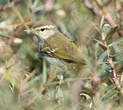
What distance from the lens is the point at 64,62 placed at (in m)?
3.78

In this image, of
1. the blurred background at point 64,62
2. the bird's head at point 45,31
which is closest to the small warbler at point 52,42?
the bird's head at point 45,31

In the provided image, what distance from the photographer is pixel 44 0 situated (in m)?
4.86

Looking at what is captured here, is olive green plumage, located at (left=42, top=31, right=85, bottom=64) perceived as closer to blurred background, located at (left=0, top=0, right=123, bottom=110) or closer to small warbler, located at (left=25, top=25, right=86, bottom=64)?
small warbler, located at (left=25, top=25, right=86, bottom=64)

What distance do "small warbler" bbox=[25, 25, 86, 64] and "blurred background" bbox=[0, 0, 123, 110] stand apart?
106mm

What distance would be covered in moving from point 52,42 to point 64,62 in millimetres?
685

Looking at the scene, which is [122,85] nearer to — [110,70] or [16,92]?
[110,70]

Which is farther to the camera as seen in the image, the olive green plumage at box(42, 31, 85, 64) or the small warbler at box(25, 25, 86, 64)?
the small warbler at box(25, 25, 86, 64)

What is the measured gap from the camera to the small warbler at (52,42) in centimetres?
388

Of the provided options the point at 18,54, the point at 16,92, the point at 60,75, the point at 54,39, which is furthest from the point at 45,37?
the point at 16,92

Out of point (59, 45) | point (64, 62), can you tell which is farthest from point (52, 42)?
point (64, 62)

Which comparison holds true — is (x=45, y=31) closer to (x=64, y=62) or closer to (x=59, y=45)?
(x=59, y=45)

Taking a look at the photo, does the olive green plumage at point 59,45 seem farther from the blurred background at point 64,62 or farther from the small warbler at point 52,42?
the blurred background at point 64,62

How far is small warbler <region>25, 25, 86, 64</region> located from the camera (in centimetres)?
388

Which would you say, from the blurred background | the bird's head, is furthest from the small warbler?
the blurred background
